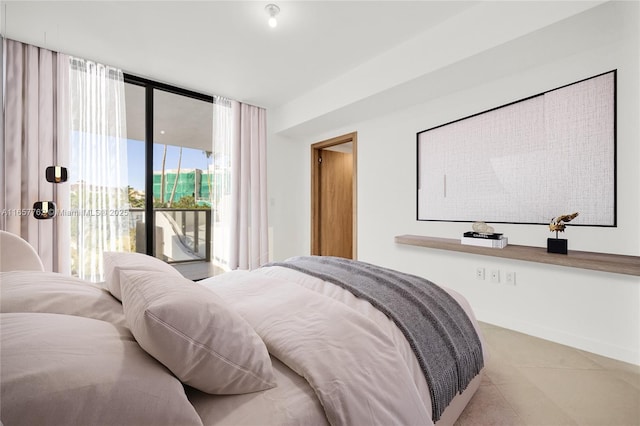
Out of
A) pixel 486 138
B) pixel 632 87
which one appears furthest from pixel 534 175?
A: pixel 632 87

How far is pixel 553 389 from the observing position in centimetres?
165

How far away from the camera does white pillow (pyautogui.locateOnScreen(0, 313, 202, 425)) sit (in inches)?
17.8

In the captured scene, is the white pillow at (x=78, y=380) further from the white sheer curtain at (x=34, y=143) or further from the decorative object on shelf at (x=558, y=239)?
the white sheer curtain at (x=34, y=143)

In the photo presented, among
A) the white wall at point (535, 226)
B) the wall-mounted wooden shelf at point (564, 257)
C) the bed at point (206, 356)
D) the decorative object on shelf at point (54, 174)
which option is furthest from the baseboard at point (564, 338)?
the decorative object on shelf at point (54, 174)

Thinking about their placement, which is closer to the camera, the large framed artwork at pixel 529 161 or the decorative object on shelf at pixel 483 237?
the large framed artwork at pixel 529 161

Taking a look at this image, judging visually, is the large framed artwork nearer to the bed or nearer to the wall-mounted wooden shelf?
the wall-mounted wooden shelf

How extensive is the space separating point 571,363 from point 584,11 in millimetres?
2259

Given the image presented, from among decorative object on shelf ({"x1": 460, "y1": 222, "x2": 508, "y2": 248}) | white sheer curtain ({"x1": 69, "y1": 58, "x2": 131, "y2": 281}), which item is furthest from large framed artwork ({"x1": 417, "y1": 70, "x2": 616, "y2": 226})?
white sheer curtain ({"x1": 69, "y1": 58, "x2": 131, "y2": 281})

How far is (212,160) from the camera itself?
386 cm

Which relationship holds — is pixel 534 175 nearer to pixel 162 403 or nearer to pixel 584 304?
pixel 584 304

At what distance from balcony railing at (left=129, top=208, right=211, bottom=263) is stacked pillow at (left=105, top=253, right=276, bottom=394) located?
364 centimetres

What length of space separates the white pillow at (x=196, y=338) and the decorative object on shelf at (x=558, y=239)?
2332mm

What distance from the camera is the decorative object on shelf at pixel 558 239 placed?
2.07 metres

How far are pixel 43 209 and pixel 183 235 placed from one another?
186 cm
